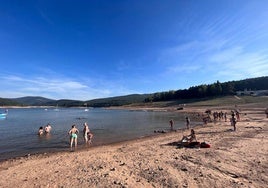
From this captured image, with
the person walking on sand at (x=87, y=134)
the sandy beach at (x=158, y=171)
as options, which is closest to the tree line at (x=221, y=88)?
the person walking on sand at (x=87, y=134)

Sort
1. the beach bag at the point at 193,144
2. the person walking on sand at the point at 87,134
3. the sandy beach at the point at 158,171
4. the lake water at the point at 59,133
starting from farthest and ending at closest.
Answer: the person walking on sand at the point at 87,134 < the lake water at the point at 59,133 < the beach bag at the point at 193,144 < the sandy beach at the point at 158,171

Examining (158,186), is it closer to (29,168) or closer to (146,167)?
(146,167)

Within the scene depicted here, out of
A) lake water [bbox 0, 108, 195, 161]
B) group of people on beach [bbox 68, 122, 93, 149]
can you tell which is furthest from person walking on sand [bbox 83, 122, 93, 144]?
lake water [bbox 0, 108, 195, 161]

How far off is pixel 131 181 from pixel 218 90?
451 feet

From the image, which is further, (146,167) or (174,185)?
(146,167)

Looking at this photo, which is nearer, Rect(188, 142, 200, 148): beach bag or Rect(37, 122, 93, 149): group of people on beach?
Rect(188, 142, 200, 148): beach bag

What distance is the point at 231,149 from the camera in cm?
1488

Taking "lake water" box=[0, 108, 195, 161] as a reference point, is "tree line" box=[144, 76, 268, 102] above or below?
above

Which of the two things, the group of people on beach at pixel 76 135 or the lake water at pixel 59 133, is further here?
the lake water at pixel 59 133

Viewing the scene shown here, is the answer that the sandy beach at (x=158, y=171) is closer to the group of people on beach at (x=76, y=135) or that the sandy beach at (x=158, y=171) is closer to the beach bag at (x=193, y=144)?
the beach bag at (x=193, y=144)

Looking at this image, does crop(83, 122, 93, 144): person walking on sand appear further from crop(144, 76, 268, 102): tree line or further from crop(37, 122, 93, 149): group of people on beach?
crop(144, 76, 268, 102): tree line

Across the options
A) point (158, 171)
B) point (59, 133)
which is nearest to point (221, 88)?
point (59, 133)

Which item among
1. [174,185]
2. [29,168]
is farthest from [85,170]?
[174,185]

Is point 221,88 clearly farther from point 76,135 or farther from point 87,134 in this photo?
point 76,135
